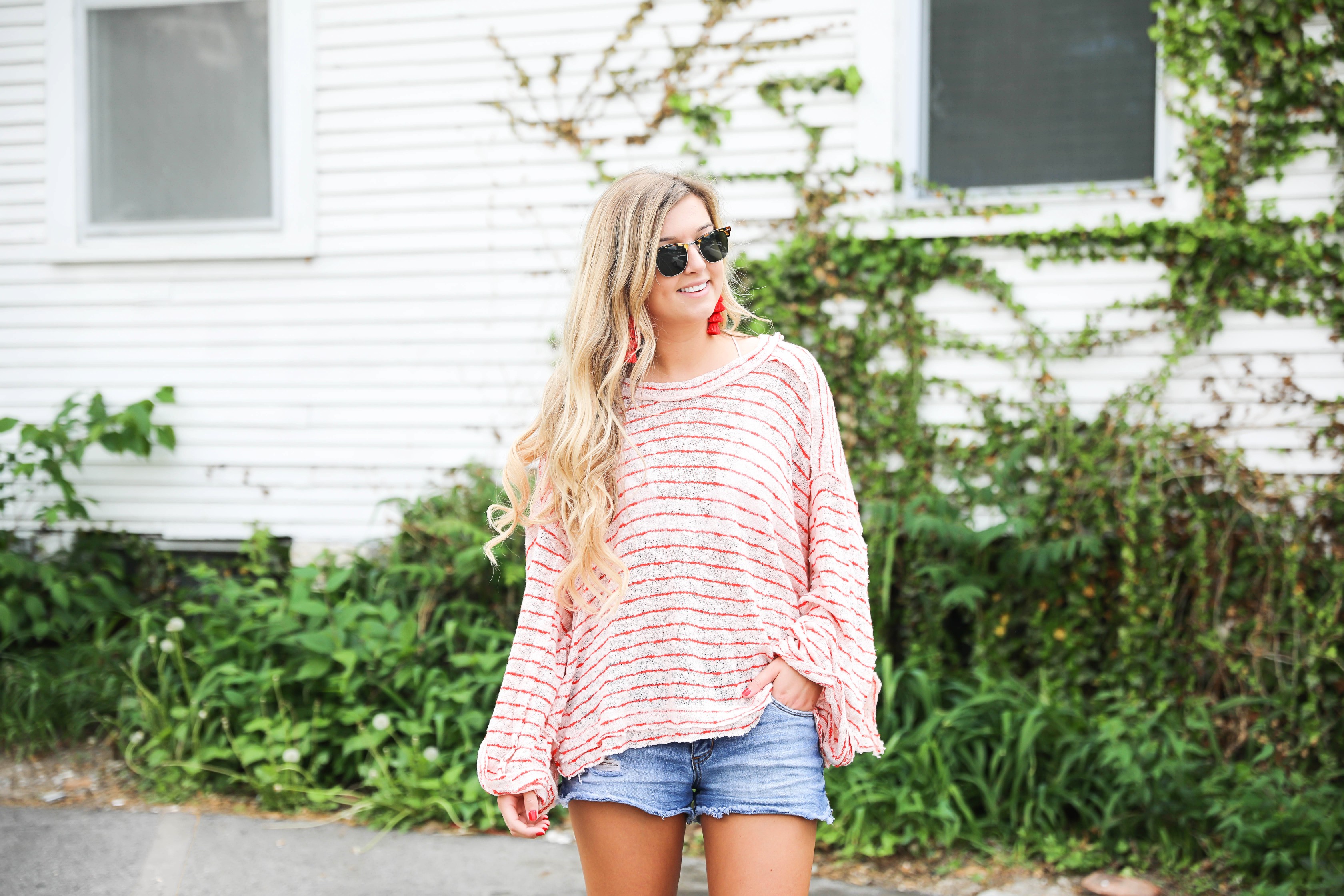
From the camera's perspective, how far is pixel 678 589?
69.1 inches

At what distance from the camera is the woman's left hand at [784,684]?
171 cm

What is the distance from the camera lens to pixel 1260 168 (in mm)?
4191

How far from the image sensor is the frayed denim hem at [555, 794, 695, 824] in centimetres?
170

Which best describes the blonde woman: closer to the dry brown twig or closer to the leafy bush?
the leafy bush

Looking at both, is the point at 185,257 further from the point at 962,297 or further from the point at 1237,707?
the point at 1237,707

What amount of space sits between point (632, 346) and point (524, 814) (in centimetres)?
84

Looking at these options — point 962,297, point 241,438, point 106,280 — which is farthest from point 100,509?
point 962,297

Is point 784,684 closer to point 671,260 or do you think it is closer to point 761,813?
point 761,813

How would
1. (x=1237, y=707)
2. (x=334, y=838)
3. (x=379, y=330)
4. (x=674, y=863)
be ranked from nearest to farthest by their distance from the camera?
(x=674, y=863)
(x=334, y=838)
(x=1237, y=707)
(x=379, y=330)

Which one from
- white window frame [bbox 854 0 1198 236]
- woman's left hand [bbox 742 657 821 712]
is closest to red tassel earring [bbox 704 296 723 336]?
woman's left hand [bbox 742 657 821 712]

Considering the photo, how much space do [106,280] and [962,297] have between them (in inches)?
176

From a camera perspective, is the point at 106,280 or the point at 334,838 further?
the point at 106,280

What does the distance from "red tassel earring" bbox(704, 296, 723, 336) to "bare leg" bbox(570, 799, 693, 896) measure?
0.86 metres

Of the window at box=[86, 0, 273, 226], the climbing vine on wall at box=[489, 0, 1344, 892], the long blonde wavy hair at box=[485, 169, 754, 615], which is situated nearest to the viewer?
the long blonde wavy hair at box=[485, 169, 754, 615]
